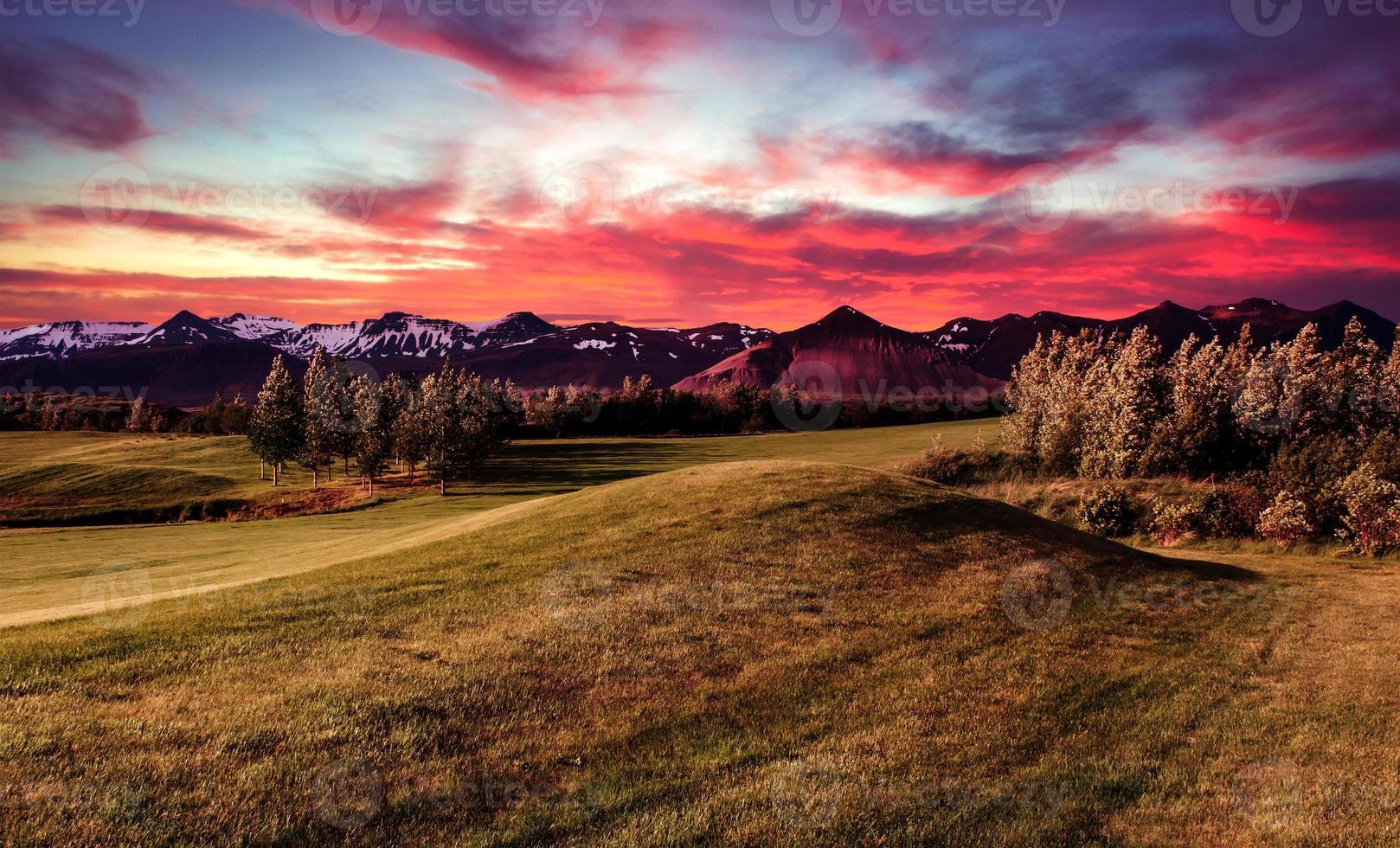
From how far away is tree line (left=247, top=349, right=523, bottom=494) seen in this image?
78938mm

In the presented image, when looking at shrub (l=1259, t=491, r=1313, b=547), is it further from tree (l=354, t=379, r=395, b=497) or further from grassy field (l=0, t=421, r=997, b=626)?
tree (l=354, t=379, r=395, b=497)

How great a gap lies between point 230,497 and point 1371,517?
91.3 meters

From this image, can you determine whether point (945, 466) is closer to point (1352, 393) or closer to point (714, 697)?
point (1352, 393)

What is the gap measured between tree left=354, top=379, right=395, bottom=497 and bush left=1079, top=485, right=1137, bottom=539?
68096 millimetres

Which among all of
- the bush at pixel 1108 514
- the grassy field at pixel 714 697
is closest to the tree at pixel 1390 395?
the bush at pixel 1108 514

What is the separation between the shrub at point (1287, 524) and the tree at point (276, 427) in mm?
91468

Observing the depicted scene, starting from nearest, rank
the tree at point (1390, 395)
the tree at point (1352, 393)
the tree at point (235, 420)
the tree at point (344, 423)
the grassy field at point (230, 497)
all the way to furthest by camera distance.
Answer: the grassy field at point (230, 497)
the tree at point (1390, 395)
the tree at point (1352, 393)
the tree at point (344, 423)
the tree at point (235, 420)

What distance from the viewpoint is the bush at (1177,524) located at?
1386 inches

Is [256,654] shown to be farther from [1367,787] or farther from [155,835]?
A: [1367,787]

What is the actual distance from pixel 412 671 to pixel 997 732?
965cm

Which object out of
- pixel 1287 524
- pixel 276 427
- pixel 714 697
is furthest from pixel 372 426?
pixel 1287 524

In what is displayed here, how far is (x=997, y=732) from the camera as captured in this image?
1059 centimetres

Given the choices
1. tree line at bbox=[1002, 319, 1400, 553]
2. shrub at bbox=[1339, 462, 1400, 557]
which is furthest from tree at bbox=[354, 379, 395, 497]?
shrub at bbox=[1339, 462, 1400, 557]

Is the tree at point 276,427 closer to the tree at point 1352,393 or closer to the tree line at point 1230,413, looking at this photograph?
the tree line at point 1230,413
